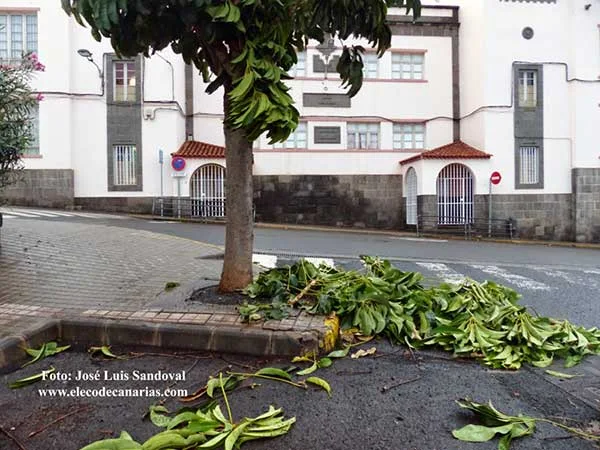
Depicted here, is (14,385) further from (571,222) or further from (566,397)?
(571,222)

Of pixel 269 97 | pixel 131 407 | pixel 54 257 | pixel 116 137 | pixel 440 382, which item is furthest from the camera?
pixel 116 137

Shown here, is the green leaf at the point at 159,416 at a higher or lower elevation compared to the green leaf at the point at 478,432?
higher

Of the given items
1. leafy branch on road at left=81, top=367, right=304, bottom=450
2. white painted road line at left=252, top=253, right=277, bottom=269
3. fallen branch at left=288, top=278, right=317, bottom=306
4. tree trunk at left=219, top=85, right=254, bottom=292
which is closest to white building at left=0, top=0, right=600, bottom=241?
white painted road line at left=252, top=253, right=277, bottom=269

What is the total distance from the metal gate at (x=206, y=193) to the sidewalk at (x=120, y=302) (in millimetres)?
10130

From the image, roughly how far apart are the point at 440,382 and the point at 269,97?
2.76 metres

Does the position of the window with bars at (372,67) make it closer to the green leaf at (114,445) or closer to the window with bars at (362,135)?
the window with bars at (362,135)

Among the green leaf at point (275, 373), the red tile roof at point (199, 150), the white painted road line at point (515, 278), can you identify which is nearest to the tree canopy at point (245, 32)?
the green leaf at point (275, 373)

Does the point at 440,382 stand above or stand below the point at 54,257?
below

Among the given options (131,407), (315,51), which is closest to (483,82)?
(315,51)

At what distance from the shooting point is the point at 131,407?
9.64 ft

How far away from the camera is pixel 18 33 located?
1889 centimetres

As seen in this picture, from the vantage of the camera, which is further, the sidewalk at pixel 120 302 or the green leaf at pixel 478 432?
the sidewalk at pixel 120 302

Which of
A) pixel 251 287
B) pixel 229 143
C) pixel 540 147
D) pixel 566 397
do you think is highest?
pixel 540 147

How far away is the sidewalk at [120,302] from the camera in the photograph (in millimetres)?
3904
